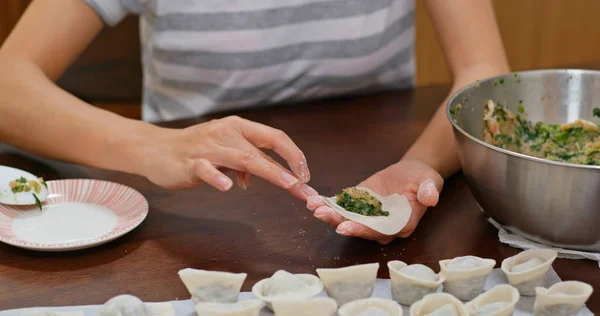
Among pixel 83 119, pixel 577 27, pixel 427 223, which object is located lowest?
pixel 577 27

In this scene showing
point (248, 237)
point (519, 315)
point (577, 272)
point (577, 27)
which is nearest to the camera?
point (519, 315)

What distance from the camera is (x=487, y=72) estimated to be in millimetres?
1651

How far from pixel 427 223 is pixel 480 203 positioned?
97mm

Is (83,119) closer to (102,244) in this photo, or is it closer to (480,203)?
(102,244)

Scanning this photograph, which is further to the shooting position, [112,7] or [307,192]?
[112,7]

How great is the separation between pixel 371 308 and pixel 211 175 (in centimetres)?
35

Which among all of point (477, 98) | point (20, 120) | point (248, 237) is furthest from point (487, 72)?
point (20, 120)

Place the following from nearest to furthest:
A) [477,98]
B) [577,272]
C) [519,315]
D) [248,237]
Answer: [519,315] < [577,272] < [248,237] < [477,98]

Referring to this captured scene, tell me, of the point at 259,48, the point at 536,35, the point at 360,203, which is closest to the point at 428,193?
the point at 360,203

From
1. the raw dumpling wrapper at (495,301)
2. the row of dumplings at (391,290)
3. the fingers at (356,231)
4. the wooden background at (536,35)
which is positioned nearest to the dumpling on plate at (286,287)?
the row of dumplings at (391,290)

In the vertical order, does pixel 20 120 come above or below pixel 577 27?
above

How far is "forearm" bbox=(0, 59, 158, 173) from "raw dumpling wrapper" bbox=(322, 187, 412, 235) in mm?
407

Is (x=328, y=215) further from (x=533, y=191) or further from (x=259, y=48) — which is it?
(x=259, y=48)

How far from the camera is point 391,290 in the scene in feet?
3.58
